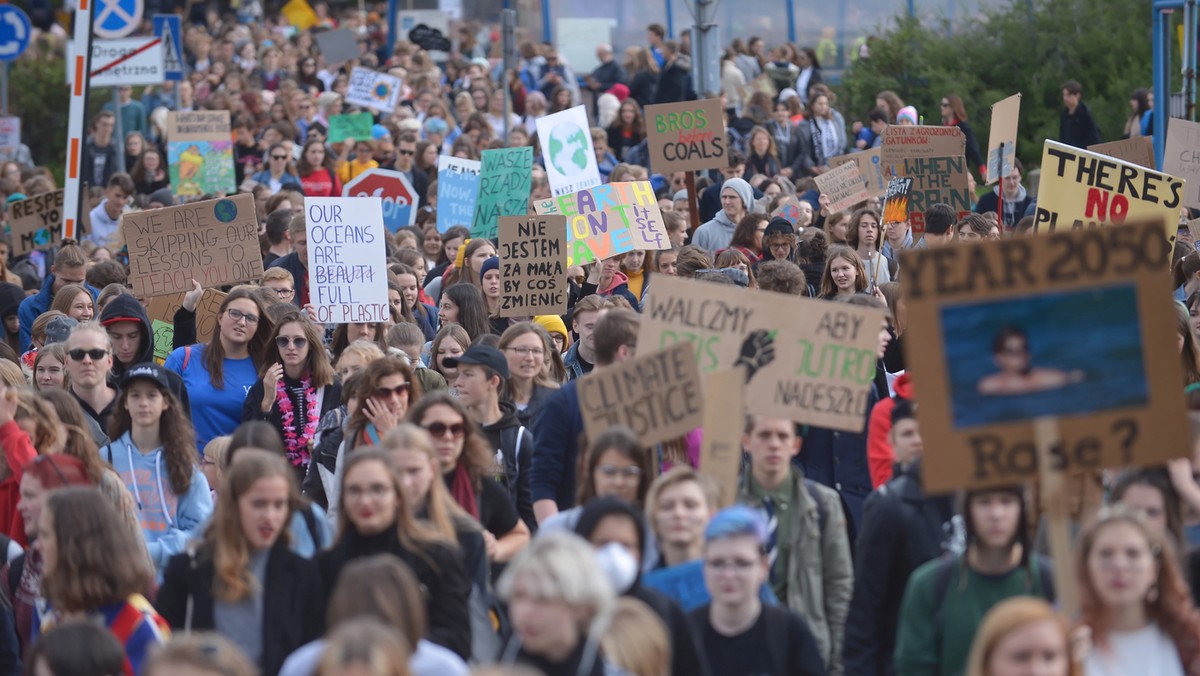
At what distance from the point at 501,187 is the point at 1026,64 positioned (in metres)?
11.7

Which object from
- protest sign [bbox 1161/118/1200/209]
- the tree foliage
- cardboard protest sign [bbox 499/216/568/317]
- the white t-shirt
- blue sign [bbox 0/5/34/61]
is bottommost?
the white t-shirt

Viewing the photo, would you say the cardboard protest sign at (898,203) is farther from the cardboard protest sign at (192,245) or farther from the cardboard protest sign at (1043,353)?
the cardboard protest sign at (1043,353)

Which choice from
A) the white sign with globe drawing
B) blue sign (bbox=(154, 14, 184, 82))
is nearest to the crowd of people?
the white sign with globe drawing

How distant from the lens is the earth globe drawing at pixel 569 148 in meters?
16.4

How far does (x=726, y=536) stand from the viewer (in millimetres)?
5496

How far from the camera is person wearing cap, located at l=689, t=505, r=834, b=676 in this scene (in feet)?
18.1

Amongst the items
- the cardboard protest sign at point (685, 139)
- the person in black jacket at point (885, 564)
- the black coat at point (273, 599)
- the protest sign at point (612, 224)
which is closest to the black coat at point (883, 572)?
the person in black jacket at point (885, 564)

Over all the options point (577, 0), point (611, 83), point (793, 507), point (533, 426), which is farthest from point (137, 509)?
point (577, 0)

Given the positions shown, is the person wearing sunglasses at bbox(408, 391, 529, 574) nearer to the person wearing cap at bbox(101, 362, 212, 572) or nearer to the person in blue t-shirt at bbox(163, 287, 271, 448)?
the person wearing cap at bbox(101, 362, 212, 572)

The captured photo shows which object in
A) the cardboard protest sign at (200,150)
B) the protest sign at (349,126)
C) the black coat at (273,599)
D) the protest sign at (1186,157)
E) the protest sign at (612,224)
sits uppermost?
the protest sign at (349,126)

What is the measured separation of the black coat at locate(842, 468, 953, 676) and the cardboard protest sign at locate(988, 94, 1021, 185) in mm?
8727

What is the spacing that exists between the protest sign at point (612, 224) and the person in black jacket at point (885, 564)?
6922mm

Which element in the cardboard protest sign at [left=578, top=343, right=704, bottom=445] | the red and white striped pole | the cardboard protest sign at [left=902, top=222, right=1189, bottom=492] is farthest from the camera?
the red and white striped pole

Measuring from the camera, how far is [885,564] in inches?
240
